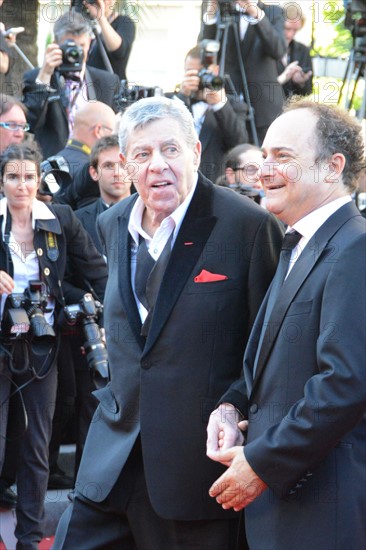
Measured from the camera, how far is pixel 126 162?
3619 mm

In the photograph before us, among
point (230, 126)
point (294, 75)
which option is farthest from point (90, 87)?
point (294, 75)

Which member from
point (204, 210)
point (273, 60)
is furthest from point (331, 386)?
point (273, 60)

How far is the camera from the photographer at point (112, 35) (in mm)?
7703

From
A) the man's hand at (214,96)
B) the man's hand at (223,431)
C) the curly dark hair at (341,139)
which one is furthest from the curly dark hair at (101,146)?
the man's hand at (223,431)

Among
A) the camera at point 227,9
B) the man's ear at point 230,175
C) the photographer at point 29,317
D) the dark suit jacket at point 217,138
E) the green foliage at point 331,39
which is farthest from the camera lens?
the green foliage at point 331,39

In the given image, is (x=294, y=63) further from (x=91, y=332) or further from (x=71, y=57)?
(x=91, y=332)

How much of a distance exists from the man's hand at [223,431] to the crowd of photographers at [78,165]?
1990mm

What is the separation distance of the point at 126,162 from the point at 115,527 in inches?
49.3

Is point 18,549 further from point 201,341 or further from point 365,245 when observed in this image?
point 365,245

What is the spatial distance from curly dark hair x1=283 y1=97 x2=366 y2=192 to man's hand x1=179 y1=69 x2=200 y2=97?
3967 mm

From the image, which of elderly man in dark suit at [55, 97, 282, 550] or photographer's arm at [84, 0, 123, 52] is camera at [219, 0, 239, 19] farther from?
elderly man in dark suit at [55, 97, 282, 550]

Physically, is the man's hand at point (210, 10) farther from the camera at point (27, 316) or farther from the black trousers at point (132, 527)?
the black trousers at point (132, 527)

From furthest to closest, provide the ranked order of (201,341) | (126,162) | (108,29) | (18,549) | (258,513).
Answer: (108,29) → (18,549) → (126,162) → (201,341) → (258,513)

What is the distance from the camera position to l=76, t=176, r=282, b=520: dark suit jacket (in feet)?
11.0
